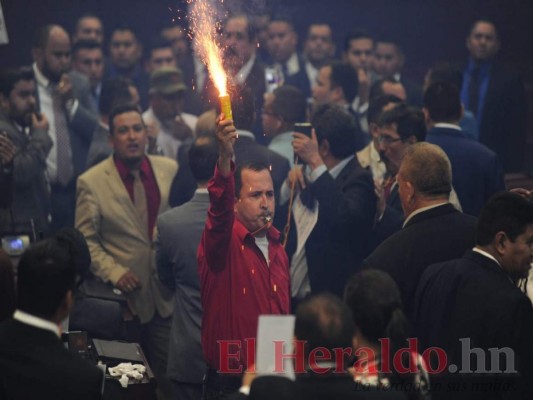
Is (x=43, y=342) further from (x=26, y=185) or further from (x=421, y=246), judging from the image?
(x=26, y=185)

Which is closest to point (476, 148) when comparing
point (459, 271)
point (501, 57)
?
point (459, 271)

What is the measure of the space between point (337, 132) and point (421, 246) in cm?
187

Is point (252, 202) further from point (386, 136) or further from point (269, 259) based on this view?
point (386, 136)

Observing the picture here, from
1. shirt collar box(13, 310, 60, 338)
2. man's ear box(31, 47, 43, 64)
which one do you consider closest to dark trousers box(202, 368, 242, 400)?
shirt collar box(13, 310, 60, 338)

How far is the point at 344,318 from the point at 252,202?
7.61 ft

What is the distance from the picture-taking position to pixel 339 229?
7016mm

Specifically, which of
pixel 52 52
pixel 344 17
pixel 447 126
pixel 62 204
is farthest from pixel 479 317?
pixel 344 17

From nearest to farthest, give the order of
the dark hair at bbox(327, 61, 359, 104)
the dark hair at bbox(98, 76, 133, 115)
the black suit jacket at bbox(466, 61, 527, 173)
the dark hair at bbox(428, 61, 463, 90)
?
the dark hair at bbox(428, 61, 463, 90), the dark hair at bbox(98, 76, 133, 115), the dark hair at bbox(327, 61, 359, 104), the black suit jacket at bbox(466, 61, 527, 173)

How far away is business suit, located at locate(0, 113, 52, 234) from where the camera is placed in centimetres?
834

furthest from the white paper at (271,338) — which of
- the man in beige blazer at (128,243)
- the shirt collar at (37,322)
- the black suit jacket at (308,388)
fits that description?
the man in beige blazer at (128,243)

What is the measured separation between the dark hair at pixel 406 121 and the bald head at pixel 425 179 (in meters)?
1.51

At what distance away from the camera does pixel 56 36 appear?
10242 mm

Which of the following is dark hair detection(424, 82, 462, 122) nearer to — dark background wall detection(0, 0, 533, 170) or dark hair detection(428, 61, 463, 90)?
dark hair detection(428, 61, 463, 90)

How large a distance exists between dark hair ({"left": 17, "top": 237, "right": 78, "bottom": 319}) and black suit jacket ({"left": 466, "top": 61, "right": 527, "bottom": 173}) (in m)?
7.28
